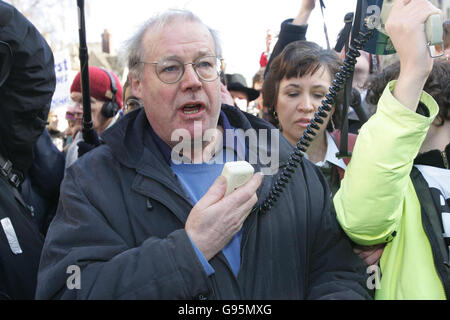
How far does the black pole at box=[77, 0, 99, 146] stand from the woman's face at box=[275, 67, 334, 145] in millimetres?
1358

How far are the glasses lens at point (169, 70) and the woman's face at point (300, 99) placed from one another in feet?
3.95

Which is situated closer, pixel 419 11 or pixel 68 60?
pixel 419 11

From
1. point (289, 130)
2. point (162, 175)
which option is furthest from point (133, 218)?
point (289, 130)

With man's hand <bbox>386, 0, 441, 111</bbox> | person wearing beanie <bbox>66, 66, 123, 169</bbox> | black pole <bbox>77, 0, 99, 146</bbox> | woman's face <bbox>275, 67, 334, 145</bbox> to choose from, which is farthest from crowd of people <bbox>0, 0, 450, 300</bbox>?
person wearing beanie <bbox>66, 66, 123, 169</bbox>

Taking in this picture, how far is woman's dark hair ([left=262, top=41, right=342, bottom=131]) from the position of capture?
3.09 metres

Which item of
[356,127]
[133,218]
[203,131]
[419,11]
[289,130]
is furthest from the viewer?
[356,127]

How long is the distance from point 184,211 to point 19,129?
1173 millimetres

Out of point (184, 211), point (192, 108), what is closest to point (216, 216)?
point (184, 211)

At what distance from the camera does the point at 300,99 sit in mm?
3119

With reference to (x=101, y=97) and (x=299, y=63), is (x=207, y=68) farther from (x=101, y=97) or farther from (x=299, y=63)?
(x=101, y=97)
